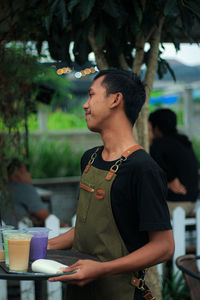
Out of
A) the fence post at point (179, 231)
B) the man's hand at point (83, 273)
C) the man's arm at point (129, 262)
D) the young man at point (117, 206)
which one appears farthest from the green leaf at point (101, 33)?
the fence post at point (179, 231)

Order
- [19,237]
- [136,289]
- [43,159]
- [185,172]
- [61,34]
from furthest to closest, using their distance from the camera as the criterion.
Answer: [43,159]
[185,172]
[61,34]
[136,289]
[19,237]

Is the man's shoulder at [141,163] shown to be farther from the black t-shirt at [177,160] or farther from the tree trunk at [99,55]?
the black t-shirt at [177,160]

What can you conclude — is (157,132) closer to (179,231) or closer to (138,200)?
(179,231)

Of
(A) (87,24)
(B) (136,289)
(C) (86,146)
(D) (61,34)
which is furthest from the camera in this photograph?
(C) (86,146)

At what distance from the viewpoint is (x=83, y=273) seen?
1.45m

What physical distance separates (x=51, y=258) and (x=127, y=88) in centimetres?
66

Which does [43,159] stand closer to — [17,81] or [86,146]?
[86,146]

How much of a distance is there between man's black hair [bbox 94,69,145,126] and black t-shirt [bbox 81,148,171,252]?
18 centimetres

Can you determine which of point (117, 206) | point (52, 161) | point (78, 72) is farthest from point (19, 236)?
point (52, 161)

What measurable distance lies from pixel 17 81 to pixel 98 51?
1046mm

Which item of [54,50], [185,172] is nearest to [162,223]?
[54,50]

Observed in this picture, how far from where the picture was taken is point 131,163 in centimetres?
162

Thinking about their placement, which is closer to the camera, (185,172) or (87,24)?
(87,24)

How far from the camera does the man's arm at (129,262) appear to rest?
4.79 feet
